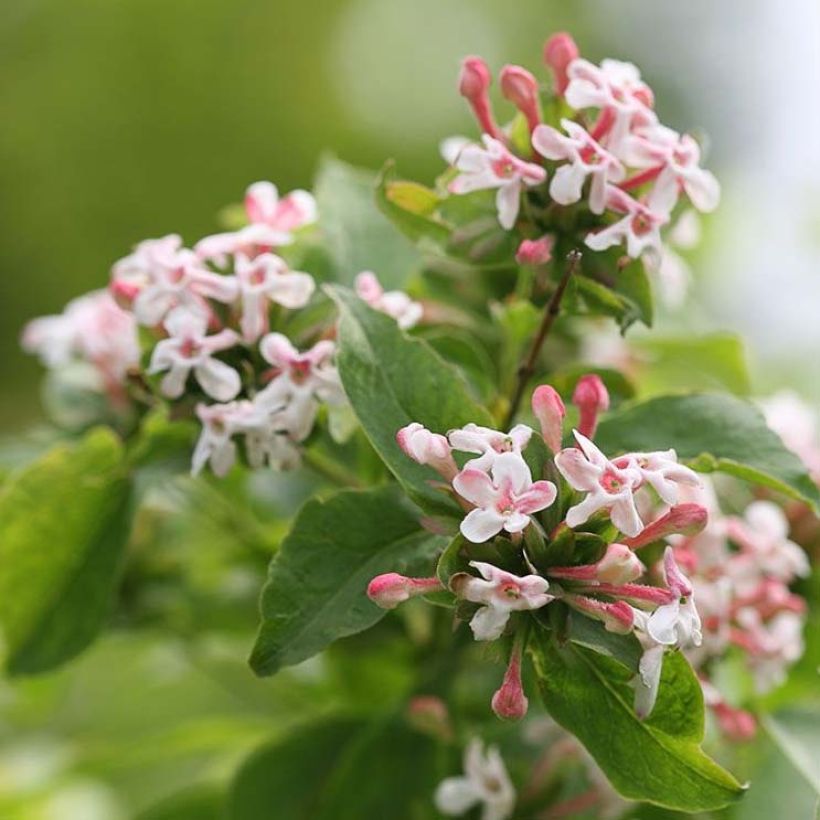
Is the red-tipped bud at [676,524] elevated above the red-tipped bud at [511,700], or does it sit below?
above

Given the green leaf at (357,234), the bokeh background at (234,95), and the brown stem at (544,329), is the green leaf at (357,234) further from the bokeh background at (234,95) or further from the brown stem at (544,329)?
the bokeh background at (234,95)

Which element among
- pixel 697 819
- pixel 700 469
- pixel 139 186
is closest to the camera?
pixel 700 469

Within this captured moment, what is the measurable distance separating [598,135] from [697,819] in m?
0.30

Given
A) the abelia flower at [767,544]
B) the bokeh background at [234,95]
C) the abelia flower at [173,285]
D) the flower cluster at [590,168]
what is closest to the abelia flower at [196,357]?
the abelia flower at [173,285]

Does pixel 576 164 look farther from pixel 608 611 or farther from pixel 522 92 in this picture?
pixel 608 611

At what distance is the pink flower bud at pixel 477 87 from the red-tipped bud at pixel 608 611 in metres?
0.20

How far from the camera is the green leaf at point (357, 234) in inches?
24.6

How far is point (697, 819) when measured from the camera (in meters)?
0.59

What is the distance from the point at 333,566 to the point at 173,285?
0.13 metres

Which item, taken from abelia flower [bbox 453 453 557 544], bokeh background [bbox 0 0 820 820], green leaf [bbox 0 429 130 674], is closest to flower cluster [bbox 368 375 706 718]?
abelia flower [bbox 453 453 557 544]

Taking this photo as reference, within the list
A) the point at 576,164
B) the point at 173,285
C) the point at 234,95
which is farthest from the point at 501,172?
the point at 234,95

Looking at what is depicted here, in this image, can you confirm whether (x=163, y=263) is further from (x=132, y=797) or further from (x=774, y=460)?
(x=132, y=797)

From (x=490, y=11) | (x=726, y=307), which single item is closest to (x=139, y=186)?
(x=490, y=11)

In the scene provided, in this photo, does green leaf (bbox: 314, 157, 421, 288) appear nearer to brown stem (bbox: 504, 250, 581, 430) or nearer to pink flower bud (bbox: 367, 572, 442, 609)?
brown stem (bbox: 504, 250, 581, 430)
